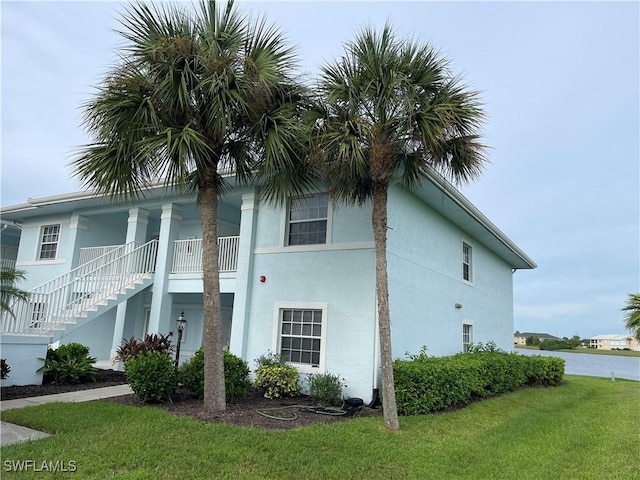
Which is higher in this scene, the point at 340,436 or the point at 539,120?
the point at 539,120

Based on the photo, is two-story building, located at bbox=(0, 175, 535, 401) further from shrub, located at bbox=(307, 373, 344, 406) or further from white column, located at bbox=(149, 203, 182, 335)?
shrub, located at bbox=(307, 373, 344, 406)

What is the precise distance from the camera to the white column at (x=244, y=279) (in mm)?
11969

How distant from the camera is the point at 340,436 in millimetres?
7098

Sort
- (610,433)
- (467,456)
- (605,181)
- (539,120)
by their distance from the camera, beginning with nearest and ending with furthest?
(467,456)
(610,433)
(539,120)
(605,181)

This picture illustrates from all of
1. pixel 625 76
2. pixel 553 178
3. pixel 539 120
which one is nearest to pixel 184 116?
pixel 625 76

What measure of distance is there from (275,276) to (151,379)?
165 inches

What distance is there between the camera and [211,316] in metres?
8.59

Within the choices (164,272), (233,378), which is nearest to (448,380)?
(233,378)

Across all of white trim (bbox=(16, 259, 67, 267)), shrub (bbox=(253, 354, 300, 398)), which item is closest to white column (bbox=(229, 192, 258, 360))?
shrub (bbox=(253, 354, 300, 398))

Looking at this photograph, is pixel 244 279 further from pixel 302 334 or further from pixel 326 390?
pixel 326 390

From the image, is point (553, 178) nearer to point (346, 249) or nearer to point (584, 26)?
point (584, 26)

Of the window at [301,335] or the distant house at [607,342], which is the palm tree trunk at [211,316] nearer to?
the window at [301,335]

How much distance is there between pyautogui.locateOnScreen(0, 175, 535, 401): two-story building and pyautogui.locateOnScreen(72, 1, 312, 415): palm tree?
3189 millimetres

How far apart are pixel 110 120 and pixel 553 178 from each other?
89.8 feet
